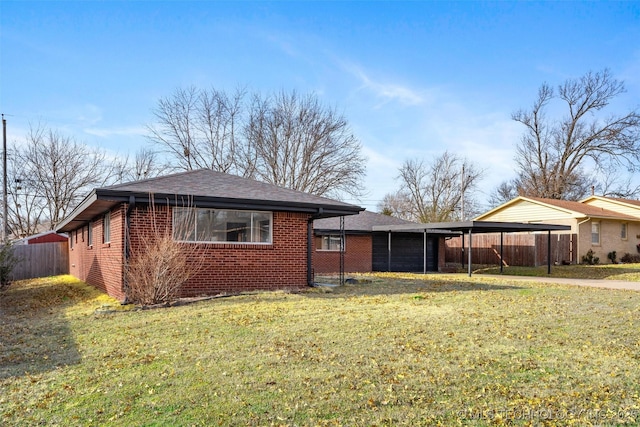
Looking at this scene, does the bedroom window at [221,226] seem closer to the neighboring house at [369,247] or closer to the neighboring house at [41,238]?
the neighboring house at [369,247]

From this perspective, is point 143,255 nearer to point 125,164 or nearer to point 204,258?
point 204,258

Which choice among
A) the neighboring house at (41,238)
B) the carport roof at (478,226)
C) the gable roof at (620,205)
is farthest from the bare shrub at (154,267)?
the gable roof at (620,205)

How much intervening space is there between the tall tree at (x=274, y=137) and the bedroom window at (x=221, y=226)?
1994cm

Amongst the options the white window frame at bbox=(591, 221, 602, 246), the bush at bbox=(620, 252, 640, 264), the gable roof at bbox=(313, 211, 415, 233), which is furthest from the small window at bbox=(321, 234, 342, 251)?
the bush at bbox=(620, 252, 640, 264)

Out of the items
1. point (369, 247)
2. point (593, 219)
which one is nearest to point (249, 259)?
point (369, 247)

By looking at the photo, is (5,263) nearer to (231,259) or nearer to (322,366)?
(231,259)

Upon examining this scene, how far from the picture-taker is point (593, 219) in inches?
1049

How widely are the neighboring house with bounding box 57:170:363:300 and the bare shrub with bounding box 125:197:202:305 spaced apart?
94mm

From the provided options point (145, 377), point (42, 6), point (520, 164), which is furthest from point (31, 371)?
point (520, 164)

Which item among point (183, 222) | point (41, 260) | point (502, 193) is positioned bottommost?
point (41, 260)

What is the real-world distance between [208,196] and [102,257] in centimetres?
453

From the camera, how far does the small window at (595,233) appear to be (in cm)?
2675

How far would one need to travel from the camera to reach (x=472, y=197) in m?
48.0

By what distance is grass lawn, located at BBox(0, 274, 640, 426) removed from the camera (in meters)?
3.99
